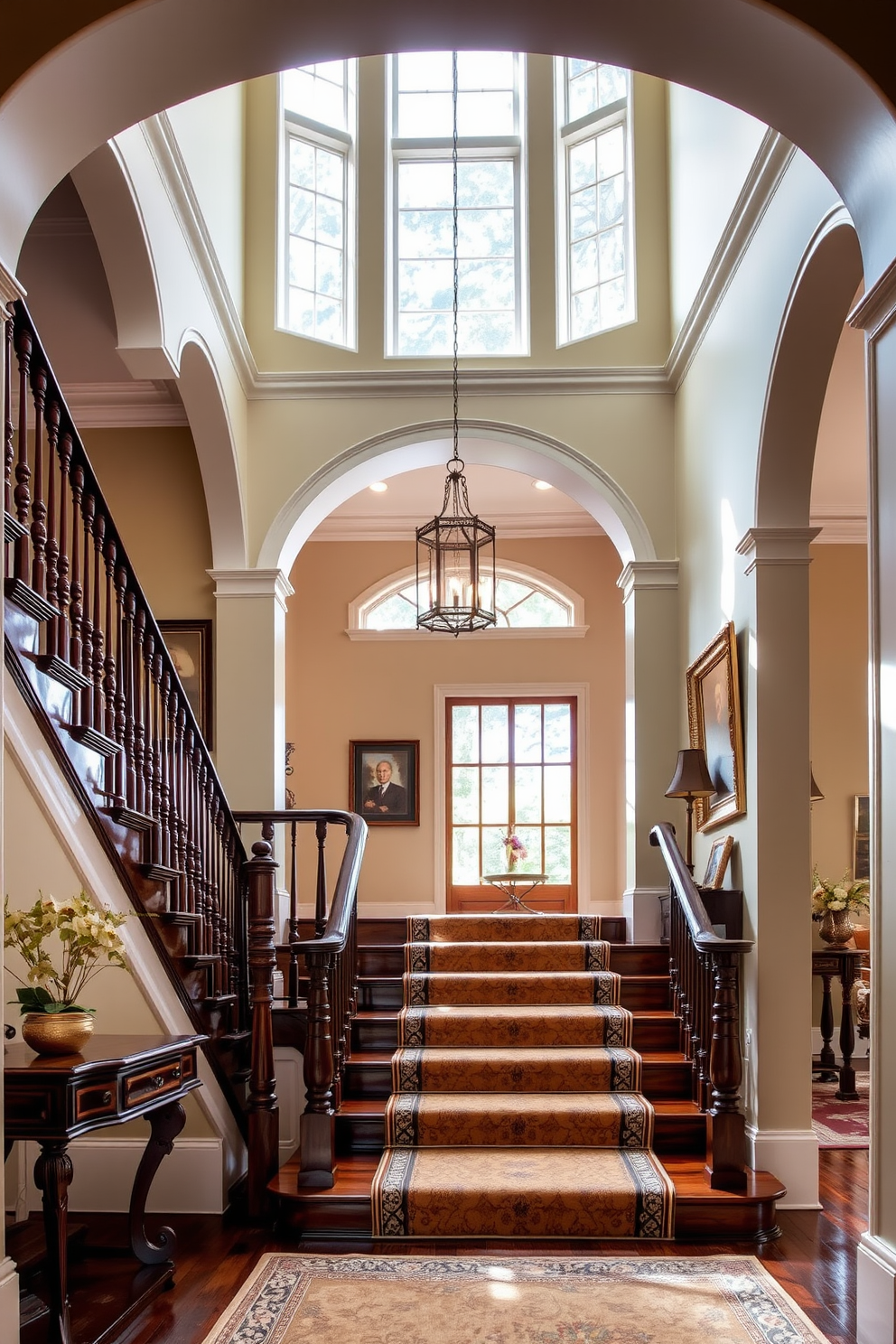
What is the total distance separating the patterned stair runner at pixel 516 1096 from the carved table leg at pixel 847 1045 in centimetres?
181

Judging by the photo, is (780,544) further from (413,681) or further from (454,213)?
(413,681)

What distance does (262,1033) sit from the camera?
18.0 ft

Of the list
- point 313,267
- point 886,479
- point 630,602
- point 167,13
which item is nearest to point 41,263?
point 313,267

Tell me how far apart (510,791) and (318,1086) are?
20.0 feet

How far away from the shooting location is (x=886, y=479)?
3.60m

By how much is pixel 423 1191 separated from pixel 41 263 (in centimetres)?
467

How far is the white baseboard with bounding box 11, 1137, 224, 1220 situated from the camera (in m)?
5.36

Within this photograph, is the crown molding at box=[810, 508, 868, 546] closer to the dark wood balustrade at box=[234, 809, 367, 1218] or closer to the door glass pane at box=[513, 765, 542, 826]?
the door glass pane at box=[513, 765, 542, 826]

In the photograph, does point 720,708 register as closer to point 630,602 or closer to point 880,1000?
point 630,602

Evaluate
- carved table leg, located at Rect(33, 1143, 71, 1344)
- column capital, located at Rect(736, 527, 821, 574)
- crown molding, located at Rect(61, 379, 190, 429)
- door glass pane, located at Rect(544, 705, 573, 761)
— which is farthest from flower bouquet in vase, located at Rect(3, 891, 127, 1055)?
door glass pane, located at Rect(544, 705, 573, 761)

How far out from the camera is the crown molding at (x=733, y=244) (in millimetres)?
5355

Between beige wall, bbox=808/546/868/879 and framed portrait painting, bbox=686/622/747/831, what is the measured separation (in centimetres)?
273

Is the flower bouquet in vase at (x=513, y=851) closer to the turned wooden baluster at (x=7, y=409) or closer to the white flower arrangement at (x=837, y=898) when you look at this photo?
the white flower arrangement at (x=837, y=898)

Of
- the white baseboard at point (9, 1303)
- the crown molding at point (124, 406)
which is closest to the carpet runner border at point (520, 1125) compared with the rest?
the white baseboard at point (9, 1303)
